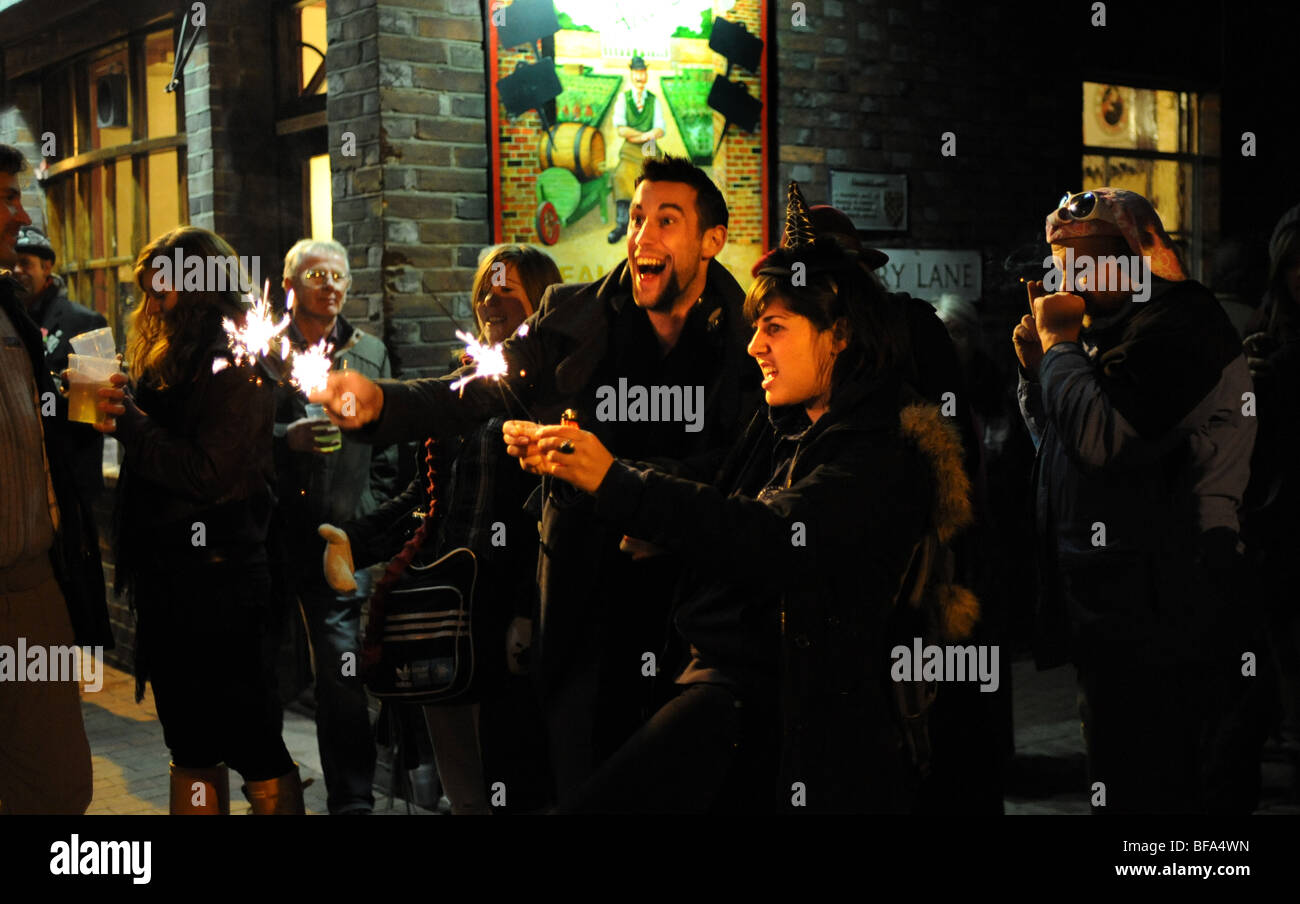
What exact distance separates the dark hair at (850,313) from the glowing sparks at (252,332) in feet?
4.73

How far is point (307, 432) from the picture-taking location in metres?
4.99

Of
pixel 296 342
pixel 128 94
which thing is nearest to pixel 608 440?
pixel 296 342

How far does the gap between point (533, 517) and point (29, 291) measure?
372 centimetres

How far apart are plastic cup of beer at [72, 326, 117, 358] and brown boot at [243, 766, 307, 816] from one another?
55.6 inches

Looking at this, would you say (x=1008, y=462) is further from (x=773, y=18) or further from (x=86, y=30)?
(x=86, y=30)

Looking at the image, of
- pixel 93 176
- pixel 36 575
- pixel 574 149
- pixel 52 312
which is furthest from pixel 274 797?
pixel 93 176

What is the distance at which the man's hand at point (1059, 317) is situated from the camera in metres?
3.67

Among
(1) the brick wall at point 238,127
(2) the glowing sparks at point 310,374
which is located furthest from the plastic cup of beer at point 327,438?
(1) the brick wall at point 238,127

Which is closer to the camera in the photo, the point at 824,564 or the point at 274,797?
the point at 824,564

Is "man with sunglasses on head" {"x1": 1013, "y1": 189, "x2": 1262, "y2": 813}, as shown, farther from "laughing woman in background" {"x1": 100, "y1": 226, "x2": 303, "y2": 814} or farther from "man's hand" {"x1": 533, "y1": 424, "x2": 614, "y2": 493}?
"laughing woman in background" {"x1": 100, "y1": 226, "x2": 303, "y2": 814}

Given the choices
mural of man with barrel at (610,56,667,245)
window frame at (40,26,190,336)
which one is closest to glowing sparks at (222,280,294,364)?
mural of man with barrel at (610,56,667,245)

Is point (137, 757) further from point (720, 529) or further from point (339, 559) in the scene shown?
point (720, 529)

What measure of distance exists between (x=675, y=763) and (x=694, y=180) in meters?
1.67

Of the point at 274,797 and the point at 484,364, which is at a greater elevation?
the point at 484,364
